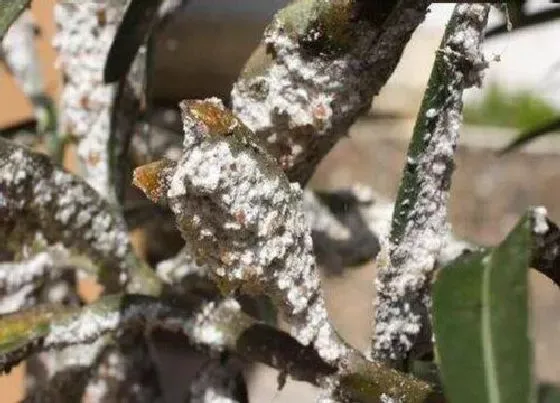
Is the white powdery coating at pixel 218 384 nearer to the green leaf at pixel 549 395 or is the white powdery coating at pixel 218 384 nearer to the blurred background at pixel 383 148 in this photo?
the green leaf at pixel 549 395

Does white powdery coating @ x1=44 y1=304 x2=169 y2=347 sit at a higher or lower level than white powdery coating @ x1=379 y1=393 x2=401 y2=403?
lower

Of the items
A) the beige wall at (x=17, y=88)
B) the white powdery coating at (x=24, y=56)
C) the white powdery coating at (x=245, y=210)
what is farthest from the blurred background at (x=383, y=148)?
the white powdery coating at (x=245, y=210)

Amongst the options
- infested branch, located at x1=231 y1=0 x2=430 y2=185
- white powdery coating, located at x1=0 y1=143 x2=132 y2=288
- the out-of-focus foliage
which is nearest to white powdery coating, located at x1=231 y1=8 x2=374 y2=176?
infested branch, located at x1=231 y1=0 x2=430 y2=185

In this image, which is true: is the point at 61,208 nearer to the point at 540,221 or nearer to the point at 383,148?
the point at 540,221

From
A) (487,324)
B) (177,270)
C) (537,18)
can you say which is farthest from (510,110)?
(487,324)

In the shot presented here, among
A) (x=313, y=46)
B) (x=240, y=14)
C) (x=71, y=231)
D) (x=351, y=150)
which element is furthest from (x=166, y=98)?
(x=313, y=46)

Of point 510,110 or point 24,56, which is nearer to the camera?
point 24,56

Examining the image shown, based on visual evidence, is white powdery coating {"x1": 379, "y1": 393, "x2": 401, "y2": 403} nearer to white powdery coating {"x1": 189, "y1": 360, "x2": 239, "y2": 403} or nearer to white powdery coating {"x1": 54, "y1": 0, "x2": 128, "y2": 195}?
white powdery coating {"x1": 189, "y1": 360, "x2": 239, "y2": 403}

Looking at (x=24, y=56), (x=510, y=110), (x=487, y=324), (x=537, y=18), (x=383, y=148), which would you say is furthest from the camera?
(x=510, y=110)
